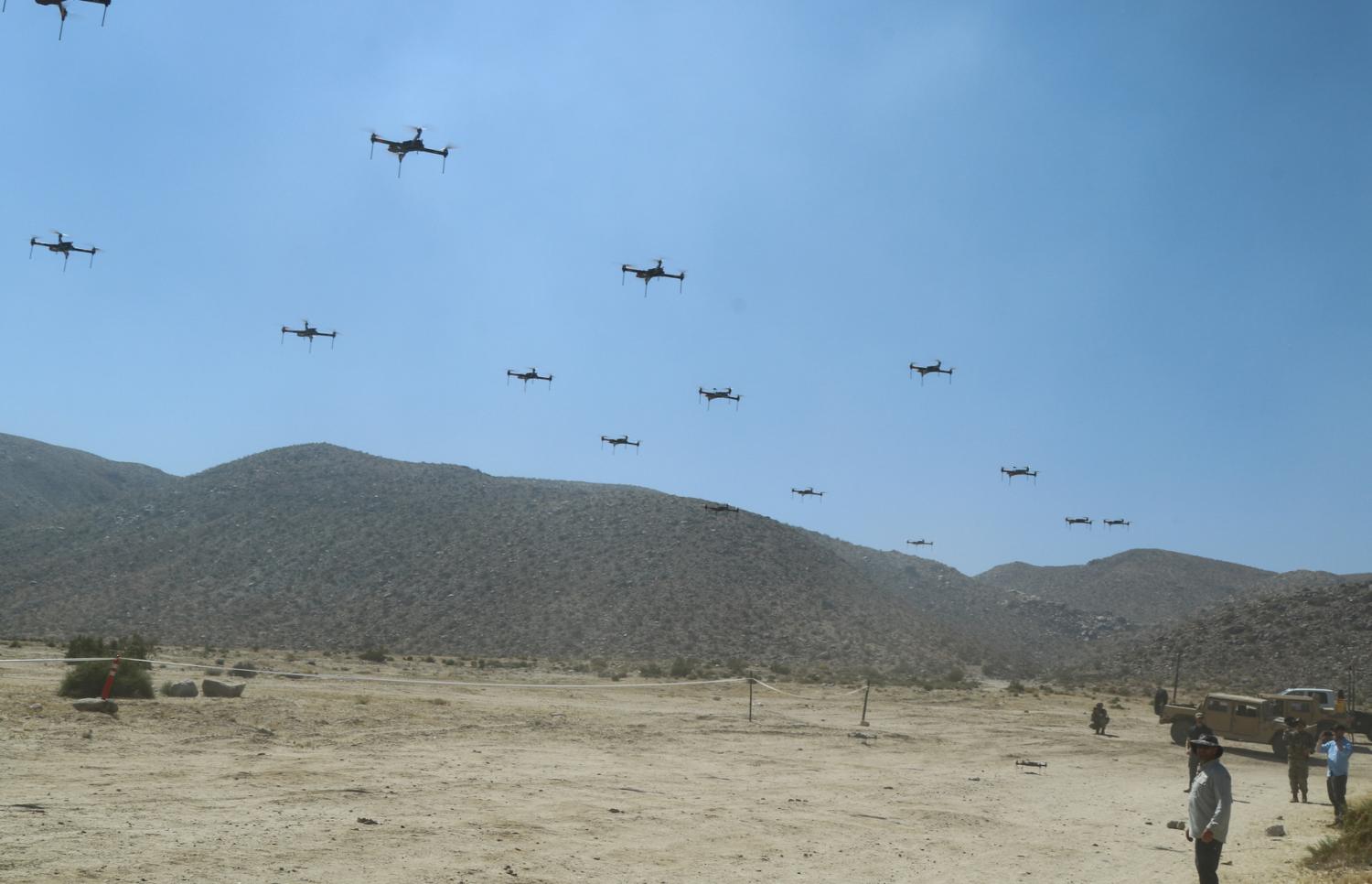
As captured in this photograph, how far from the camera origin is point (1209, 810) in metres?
9.52

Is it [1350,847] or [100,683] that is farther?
[100,683]

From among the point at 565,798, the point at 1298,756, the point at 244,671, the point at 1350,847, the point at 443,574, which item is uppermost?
the point at 443,574

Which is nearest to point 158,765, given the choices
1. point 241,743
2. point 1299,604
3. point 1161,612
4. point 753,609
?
point 241,743

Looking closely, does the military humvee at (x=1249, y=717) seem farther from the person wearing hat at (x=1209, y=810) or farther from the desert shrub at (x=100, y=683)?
the desert shrub at (x=100, y=683)

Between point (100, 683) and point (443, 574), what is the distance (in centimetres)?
5572

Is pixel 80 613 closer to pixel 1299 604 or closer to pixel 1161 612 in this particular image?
pixel 1299 604

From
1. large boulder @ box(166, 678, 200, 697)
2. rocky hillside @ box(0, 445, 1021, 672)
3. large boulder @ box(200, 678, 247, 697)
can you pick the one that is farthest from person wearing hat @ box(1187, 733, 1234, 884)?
rocky hillside @ box(0, 445, 1021, 672)

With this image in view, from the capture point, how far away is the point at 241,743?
1781cm

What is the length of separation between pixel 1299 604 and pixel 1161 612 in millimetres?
61110

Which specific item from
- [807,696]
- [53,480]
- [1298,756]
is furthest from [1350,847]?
[53,480]

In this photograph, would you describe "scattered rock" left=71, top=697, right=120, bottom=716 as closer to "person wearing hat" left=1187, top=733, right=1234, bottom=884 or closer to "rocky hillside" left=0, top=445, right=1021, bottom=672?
"person wearing hat" left=1187, top=733, right=1234, bottom=884

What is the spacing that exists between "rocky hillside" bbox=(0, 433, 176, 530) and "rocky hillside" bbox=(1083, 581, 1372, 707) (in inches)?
3963

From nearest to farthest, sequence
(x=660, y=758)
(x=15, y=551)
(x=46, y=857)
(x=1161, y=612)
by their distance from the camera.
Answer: (x=46, y=857), (x=660, y=758), (x=15, y=551), (x=1161, y=612)

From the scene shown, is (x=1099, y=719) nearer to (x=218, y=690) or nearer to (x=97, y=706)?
(x=218, y=690)
